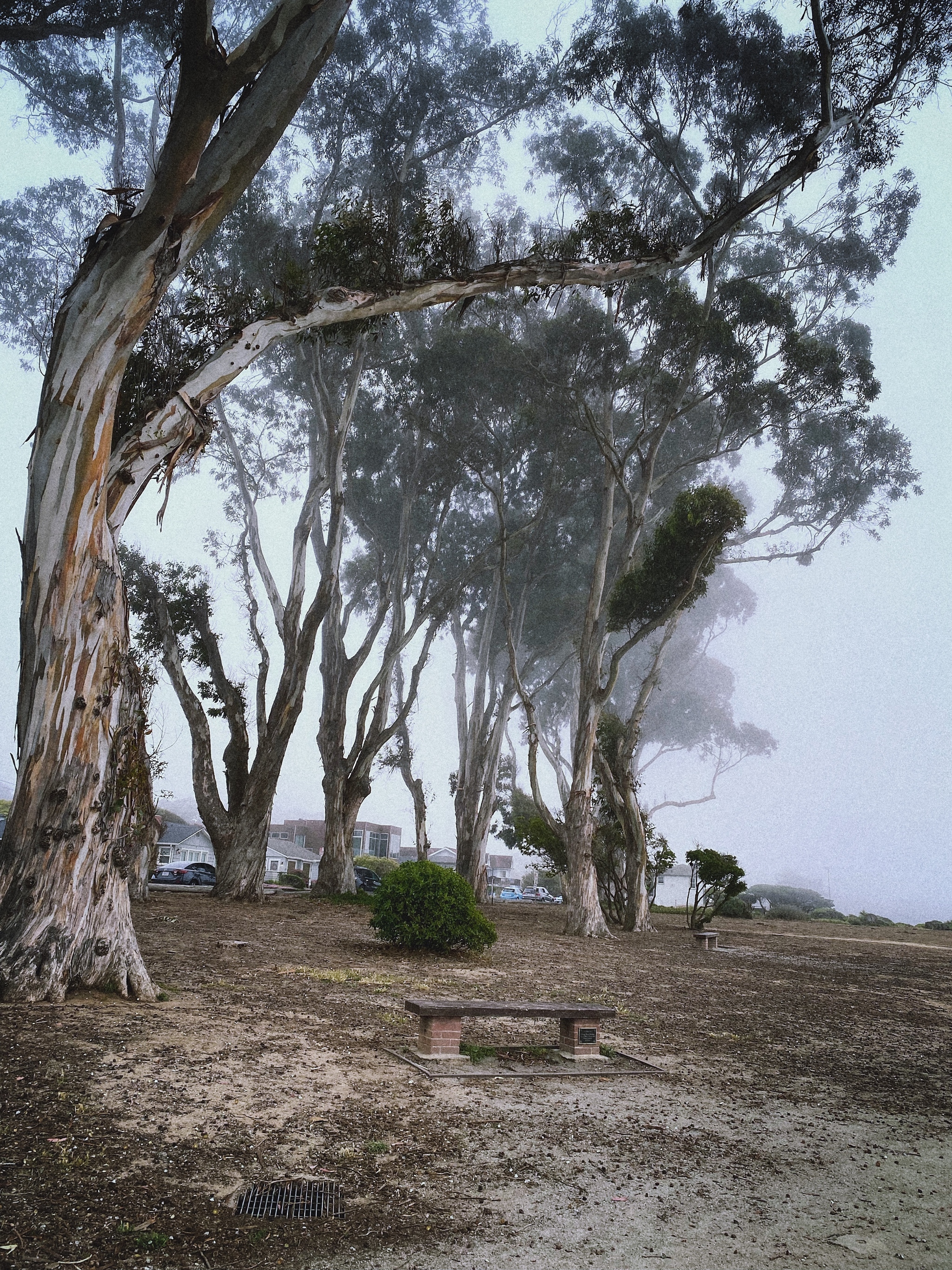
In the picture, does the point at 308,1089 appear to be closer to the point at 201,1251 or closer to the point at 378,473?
the point at 201,1251

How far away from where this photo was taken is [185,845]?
168ft

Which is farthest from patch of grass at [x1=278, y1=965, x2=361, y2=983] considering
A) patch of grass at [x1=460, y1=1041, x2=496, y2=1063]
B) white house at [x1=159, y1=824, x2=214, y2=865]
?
white house at [x1=159, y1=824, x2=214, y2=865]

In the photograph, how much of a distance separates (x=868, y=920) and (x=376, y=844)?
3734cm

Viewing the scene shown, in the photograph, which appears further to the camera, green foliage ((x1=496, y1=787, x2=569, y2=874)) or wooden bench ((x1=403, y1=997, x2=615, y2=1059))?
green foliage ((x1=496, y1=787, x2=569, y2=874))

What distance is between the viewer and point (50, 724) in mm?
6480

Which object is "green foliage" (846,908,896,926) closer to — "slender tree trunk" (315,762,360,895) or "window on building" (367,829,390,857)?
"slender tree trunk" (315,762,360,895)

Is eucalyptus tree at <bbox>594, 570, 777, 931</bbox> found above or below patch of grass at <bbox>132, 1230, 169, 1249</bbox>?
above

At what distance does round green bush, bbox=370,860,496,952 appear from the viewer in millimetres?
10969

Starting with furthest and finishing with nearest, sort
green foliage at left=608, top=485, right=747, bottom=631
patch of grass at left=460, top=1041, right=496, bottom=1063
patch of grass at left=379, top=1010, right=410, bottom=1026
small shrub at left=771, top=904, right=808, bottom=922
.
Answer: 1. small shrub at left=771, top=904, right=808, bottom=922
2. green foliage at left=608, top=485, right=747, bottom=631
3. patch of grass at left=379, top=1010, right=410, bottom=1026
4. patch of grass at left=460, top=1041, right=496, bottom=1063

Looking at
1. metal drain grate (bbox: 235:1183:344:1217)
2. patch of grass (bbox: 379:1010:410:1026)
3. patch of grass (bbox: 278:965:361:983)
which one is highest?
patch of grass (bbox: 278:965:361:983)

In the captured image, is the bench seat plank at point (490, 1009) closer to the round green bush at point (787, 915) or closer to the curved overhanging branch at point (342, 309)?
the curved overhanging branch at point (342, 309)

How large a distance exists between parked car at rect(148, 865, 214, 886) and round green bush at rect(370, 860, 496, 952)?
1948 cm

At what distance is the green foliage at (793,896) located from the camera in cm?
5488

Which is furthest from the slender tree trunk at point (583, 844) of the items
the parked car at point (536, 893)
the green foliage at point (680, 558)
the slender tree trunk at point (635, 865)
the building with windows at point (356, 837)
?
the building with windows at point (356, 837)
